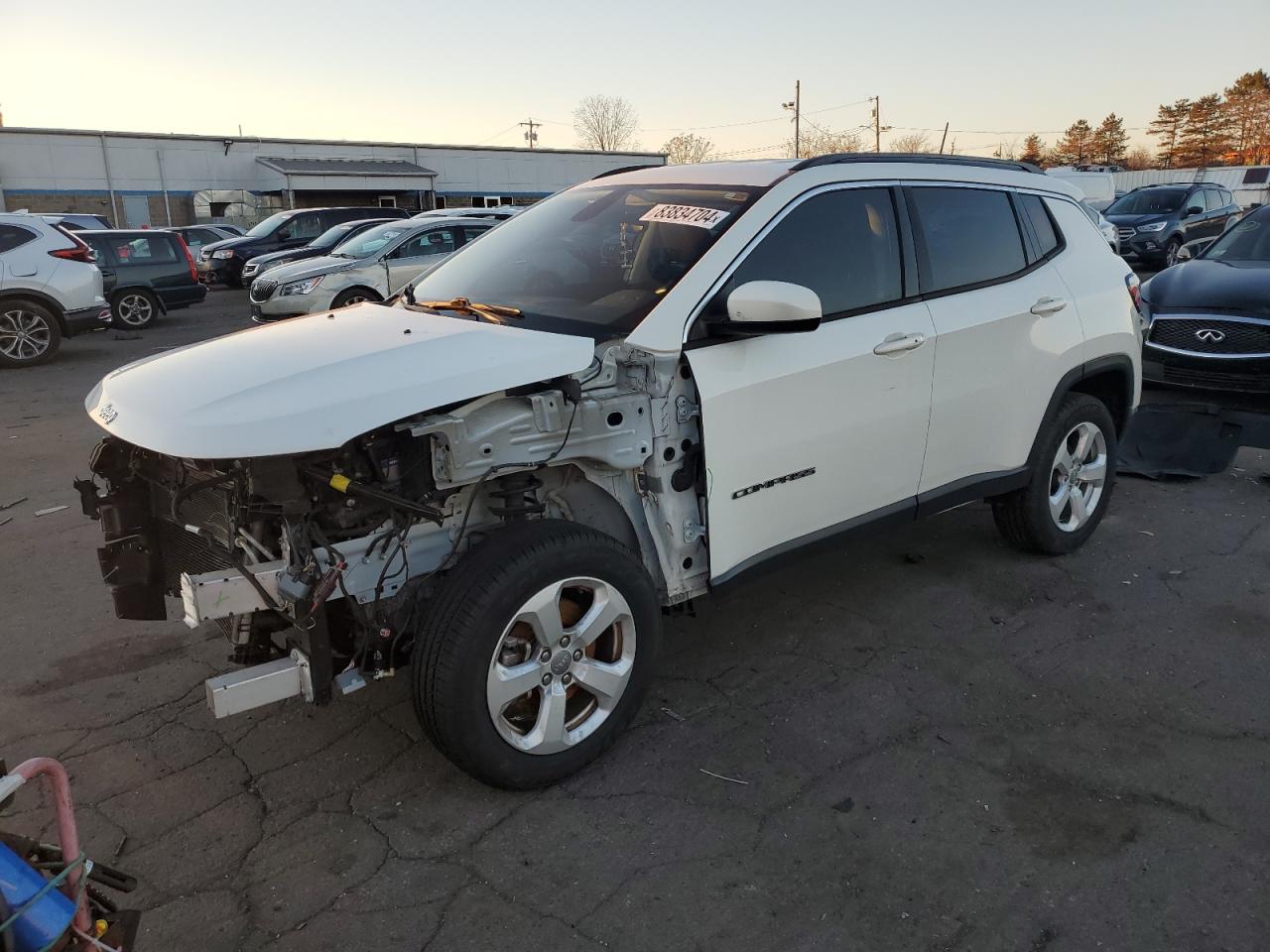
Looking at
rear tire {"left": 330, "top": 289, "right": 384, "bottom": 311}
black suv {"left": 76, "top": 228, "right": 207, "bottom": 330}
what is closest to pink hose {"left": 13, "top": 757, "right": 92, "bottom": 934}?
rear tire {"left": 330, "top": 289, "right": 384, "bottom": 311}

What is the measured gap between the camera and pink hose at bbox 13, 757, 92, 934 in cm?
172

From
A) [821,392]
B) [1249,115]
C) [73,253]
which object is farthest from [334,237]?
[1249,115]

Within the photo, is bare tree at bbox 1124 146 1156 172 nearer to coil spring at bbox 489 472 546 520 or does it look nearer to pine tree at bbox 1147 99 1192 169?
pine tree at bbox 1147 99 1192 169

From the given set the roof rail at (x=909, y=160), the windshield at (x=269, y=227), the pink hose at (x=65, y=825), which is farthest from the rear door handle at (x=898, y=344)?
the windshield at (x=269, y=227)

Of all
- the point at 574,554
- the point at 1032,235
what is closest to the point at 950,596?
the point at 1032,235

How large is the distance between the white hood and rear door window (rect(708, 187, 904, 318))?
88 centimetres

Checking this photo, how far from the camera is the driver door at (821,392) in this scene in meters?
3.25

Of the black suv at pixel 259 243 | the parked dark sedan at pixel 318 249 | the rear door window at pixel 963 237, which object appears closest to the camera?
the rear door window at pixel 963 237

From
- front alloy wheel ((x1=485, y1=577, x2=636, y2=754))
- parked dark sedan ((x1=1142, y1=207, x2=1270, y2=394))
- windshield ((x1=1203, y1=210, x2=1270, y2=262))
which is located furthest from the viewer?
windshield ((x1=1203, y1=210, x2=1270, y2=262))

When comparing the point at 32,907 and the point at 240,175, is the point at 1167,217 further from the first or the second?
the point at 240,175

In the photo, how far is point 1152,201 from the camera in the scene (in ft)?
68.5

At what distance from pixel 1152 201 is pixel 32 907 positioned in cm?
2411

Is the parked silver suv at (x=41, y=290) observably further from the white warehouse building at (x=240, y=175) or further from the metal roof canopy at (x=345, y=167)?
the metal roof canopy at (x=345, y=167)

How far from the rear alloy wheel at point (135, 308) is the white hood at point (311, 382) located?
14.1m
